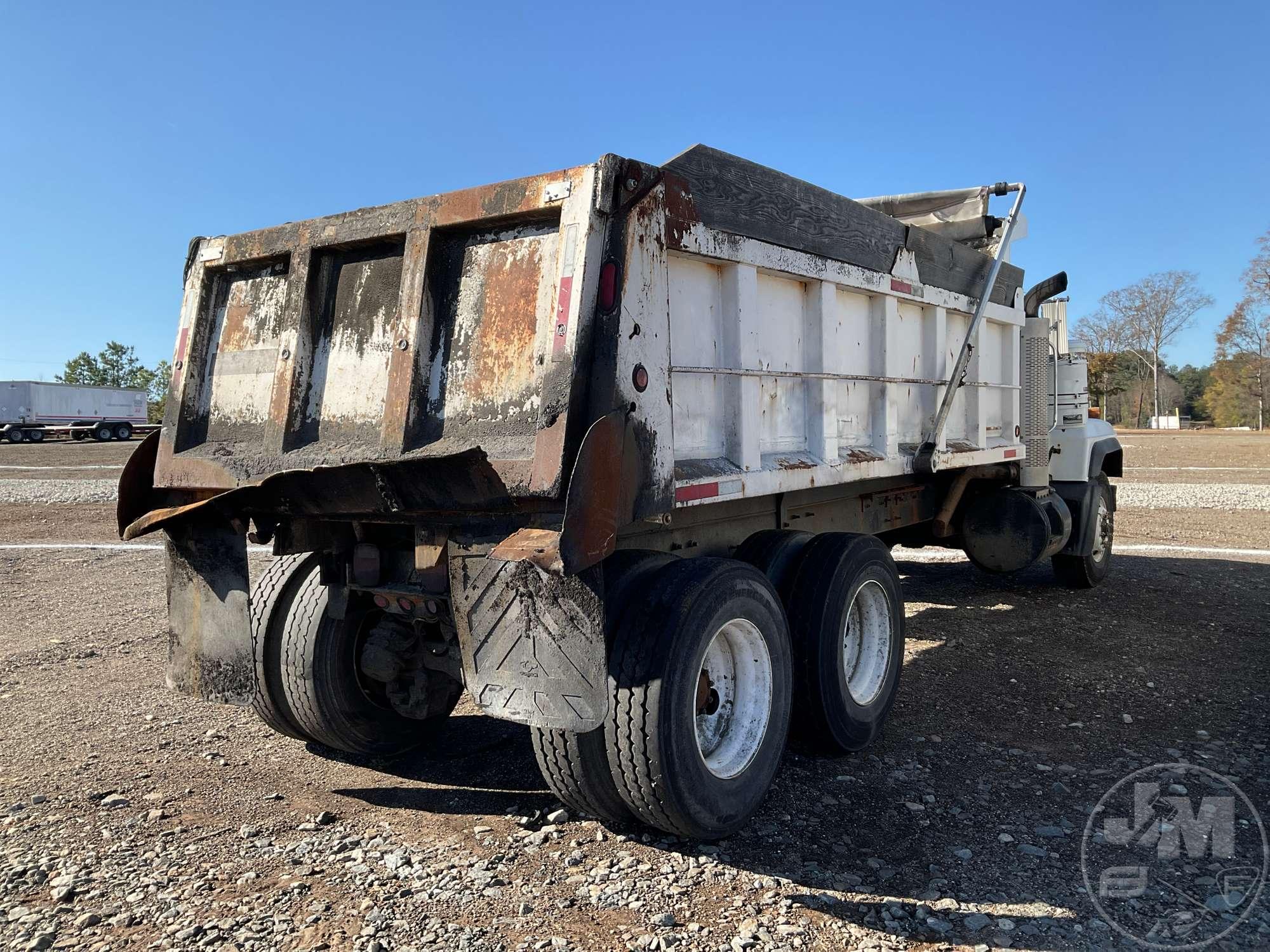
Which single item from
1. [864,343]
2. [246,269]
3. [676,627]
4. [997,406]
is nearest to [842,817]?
[676,627]

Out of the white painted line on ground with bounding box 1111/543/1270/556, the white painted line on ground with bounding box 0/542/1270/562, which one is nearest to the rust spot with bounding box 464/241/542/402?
the white painted line on ground with bounding box 0/542/1270/562

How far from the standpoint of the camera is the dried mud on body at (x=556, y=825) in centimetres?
306

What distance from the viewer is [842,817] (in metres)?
3.93

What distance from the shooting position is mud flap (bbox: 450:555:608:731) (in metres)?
3.21

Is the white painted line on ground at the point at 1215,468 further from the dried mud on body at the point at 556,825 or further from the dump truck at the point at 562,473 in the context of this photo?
the dump truck at the point at 562,473

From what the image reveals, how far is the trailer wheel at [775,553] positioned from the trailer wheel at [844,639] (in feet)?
0.14

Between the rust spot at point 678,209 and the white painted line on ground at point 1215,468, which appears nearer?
the rust spot at point 678,209

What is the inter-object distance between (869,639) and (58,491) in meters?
18.5

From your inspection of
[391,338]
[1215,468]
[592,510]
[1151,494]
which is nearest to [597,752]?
[592,510]

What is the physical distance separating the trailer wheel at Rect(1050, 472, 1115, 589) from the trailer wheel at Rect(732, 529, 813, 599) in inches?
200

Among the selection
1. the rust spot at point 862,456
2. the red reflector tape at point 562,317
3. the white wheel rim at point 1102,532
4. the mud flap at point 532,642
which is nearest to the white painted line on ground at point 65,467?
the white wheel rim at point 1102,532

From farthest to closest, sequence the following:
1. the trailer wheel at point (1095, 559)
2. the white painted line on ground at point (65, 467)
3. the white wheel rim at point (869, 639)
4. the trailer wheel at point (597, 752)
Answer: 1. the white painted line on ground at point (65, 467)
2. the trailer wheel at point (1095, 559)
3. the white wheel rim at point (869, 639)
4. the trailer wheel at point (597, 752)

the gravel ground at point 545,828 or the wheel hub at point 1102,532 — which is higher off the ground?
the wheel hub at point 1102,532

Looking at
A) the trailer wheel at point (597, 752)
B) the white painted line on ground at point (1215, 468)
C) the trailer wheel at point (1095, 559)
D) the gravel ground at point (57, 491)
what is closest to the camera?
the trailer wheel at point (597, 752)
